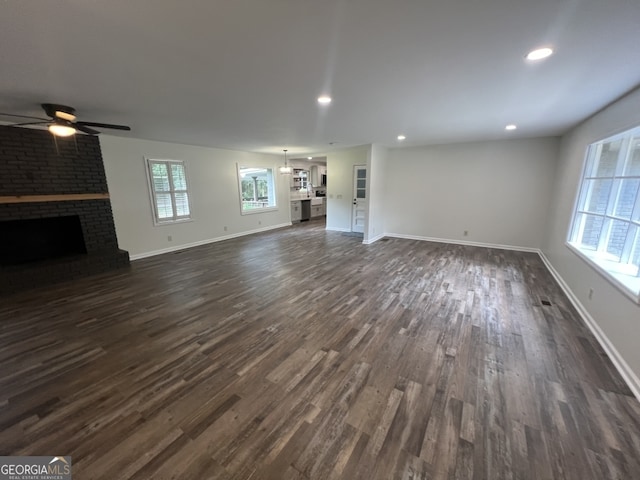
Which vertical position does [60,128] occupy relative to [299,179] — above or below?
above

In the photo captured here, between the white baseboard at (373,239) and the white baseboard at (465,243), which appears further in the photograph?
the white baseboard at (373,239)

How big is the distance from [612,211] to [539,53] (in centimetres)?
242

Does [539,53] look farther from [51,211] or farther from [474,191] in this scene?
[51,211]

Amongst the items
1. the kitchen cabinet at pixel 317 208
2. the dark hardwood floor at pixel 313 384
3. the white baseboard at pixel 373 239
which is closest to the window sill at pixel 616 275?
the dark hardwood floor at pixel 313 384

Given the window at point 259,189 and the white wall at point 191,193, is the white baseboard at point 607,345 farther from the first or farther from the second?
the window at point 259,189

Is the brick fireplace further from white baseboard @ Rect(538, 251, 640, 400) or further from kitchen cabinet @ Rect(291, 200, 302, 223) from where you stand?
white baseboard @ Rect(538, 251, 640, 400)

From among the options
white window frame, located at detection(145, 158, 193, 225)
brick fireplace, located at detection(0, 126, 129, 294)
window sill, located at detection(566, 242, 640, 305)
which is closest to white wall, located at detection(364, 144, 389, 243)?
window sill, located at detection(566, 242, 640, 305)

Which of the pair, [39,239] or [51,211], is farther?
[39,239]

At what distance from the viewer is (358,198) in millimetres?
7637

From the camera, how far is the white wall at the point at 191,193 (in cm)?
504

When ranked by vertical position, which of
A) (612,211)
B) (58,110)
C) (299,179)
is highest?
(58,110)

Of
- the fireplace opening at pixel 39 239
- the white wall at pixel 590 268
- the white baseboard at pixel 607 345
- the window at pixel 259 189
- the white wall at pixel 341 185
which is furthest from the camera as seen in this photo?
the window at pixel 259 189

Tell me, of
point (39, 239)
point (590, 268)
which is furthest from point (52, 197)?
point (590, 268)

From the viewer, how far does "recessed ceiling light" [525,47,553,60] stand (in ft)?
5.87
